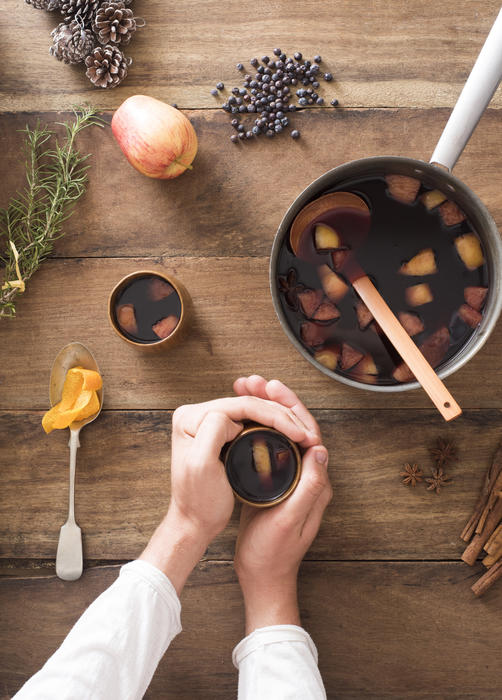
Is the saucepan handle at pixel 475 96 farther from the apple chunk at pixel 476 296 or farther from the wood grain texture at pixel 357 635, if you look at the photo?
the wood grain texture at pixel 357 635

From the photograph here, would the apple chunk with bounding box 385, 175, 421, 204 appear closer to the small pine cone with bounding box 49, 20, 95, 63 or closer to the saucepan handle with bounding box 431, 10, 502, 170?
the saucepan handle with bounding box 431, 10, 502, 170

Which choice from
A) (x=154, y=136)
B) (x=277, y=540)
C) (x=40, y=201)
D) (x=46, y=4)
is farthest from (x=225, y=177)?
(x=277, y=540)

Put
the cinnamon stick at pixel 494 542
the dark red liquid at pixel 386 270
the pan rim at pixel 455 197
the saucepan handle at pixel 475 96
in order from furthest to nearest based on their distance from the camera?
1. the cinnamon stick at pixel 494 542
2. the dark red liquid at pixel 386 270
3. the pan rim at pixel 455 197
4. the saucepan handle at pixel 475 96

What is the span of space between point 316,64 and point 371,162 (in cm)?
38

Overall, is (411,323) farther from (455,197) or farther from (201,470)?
(201,470)

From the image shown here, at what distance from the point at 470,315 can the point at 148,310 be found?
2.04ft

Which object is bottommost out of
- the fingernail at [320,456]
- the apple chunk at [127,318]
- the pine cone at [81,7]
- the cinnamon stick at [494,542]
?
the cinnamon stick at [494,542]

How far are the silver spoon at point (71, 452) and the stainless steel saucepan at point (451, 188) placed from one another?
0.48 metres

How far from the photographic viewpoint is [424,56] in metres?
1.14

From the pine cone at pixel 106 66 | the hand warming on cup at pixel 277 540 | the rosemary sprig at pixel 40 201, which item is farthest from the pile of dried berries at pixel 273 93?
the hand warming on cup at pixel 277 540

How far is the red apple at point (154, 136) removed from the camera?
106 cm

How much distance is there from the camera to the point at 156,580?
1013mm

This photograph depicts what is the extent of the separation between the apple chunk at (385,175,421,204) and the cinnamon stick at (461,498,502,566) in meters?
0.64

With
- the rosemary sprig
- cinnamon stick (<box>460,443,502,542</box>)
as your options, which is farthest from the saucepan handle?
the rosemary sprig
